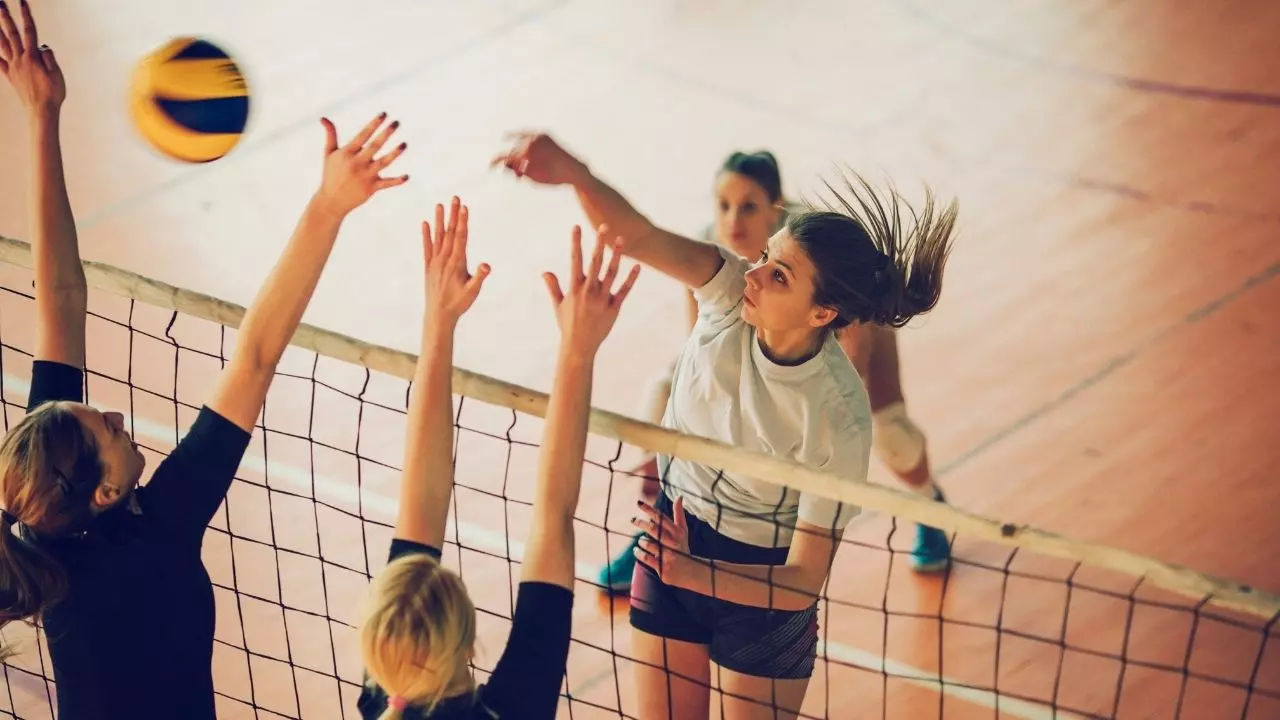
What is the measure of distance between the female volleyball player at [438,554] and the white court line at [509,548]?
4.12 ft

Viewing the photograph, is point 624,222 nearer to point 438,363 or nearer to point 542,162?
point 542,162

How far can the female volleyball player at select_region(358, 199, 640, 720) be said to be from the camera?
1771 mm

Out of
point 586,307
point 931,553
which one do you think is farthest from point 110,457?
point 931,553

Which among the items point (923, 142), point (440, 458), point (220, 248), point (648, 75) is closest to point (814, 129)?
point (923, 142)

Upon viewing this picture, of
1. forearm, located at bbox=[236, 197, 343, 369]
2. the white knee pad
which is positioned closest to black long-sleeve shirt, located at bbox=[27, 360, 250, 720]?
forearm, located at bbox=[236, 197, 343, 369]

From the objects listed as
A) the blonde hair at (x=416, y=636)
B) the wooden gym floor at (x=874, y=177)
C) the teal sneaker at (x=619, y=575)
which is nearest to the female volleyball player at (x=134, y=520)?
the blonde hair at (x=416, y=636)

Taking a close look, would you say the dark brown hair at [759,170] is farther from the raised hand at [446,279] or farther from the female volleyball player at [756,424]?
the raised hand at [446,279]

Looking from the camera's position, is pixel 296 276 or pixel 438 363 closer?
pixel 438 363

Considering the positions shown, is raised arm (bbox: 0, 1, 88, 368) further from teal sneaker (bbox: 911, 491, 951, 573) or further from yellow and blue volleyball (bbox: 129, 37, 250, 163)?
teal sneaker (bbox: 911, 491, 951, 573)

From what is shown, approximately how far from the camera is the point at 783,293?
8.14 ft

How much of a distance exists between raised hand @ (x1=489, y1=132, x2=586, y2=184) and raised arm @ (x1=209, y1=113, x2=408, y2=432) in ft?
1.27

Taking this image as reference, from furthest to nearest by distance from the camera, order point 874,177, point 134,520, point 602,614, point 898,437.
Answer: point 874,177 → point 602,614 → point 898,437 → point 134,520

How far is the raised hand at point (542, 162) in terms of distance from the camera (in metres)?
2.63

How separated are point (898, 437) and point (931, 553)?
0.49 meters
